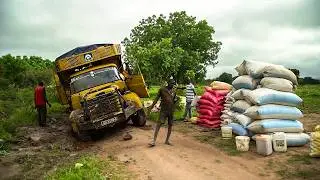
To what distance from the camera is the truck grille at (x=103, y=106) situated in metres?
13.5

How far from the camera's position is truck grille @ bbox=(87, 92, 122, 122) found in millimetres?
13492

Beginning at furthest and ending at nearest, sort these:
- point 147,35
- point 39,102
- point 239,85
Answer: point 147,35 < point 39,102 < point 239,85

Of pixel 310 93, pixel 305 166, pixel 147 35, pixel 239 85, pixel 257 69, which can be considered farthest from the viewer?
pixel 147 35

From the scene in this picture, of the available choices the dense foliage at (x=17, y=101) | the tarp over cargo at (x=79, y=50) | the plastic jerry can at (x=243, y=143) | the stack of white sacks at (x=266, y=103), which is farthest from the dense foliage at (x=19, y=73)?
the plastic jerry can at (x=243, y=143)

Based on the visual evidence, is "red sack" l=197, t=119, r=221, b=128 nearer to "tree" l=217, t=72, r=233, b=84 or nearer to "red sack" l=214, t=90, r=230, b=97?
"red sack" l=214, t=90, r=230, b=97

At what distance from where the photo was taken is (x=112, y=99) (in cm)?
1366

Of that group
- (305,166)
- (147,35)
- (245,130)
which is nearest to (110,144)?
(245,130)

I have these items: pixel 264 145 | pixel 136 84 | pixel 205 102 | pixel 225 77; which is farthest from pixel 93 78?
pixel 225 77

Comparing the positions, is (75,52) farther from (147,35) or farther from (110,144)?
(147,35)

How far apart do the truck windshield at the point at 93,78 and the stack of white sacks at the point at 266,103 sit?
4282mm

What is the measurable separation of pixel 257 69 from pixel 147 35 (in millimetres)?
46805

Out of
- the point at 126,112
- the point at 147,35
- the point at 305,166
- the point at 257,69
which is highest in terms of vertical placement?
the point at 147,35

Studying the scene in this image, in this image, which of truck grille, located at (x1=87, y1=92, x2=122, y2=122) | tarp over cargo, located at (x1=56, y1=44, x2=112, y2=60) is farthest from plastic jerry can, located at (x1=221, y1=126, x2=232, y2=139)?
tarp over cargo, located at (x1=56, y1=44, x2=112, y2=60)

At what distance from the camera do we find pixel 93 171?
8.85 m
